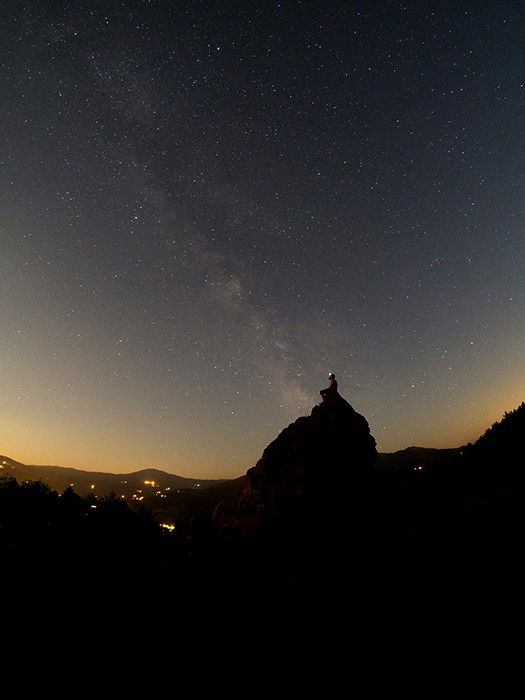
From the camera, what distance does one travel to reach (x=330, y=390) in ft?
194

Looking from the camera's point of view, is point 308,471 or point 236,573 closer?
point 236,573

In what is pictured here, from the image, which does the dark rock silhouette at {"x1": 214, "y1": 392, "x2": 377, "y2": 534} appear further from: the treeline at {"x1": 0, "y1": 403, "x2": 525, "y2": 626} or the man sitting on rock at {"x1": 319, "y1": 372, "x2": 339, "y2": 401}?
the treeline at {"x1": 0, "y1": 403, "x2": 525, "y2": 626}

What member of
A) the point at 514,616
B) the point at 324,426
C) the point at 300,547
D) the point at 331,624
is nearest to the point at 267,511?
the point at 300,547

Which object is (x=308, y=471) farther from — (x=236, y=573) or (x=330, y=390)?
(x=236, y=573)

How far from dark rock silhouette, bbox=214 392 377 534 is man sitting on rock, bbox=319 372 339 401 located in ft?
1.26

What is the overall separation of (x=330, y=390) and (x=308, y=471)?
587 inches

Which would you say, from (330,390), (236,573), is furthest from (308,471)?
(236,573)

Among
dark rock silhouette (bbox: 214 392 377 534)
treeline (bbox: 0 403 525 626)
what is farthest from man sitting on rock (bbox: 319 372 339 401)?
treeline (bbox: 0 403 525 626)

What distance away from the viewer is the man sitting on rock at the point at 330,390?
58438 millimetres

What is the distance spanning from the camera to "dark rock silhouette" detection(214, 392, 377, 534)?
157 feet

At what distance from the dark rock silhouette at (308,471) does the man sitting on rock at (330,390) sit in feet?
1.26

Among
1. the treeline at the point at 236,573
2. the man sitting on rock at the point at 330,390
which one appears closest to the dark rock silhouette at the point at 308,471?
the man sitting on rock at the point at 330,390

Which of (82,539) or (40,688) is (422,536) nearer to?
(82,539)

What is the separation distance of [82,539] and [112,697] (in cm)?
1339
